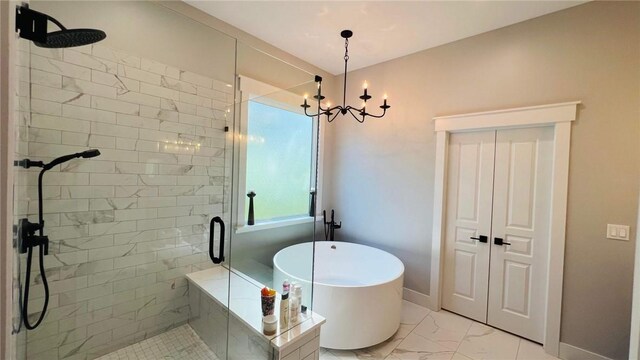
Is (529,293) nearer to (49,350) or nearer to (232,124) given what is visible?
(232,124)

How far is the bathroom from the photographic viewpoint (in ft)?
5.75

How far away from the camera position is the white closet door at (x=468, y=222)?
2.66 m

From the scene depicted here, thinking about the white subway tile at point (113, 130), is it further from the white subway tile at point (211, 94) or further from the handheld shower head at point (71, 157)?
the white subway tile at point (211, 94)

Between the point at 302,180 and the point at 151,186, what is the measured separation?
138 cm

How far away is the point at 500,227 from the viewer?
258cm

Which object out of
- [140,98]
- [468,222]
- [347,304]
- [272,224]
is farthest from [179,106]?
[468,222]

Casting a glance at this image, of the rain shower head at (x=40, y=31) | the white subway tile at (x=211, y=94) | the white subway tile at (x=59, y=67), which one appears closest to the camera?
the rain shower head at (x=40, y=31)

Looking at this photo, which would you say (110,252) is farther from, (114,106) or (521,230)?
(521,230)

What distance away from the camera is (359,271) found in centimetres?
320

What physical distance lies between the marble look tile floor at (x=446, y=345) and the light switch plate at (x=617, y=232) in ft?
3.69

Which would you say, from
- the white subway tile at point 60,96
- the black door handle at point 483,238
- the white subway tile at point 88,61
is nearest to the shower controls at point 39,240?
the white subway tile at point 60,96

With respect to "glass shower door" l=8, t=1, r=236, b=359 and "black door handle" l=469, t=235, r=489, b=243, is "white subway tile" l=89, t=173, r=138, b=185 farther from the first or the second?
"black door handle" l=469, t=235, r=489, b=243

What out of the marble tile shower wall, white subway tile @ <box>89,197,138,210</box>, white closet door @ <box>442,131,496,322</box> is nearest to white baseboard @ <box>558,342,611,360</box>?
white closet door @ <box>442,131,496,322</box>

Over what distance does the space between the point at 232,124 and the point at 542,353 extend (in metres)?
3.45
